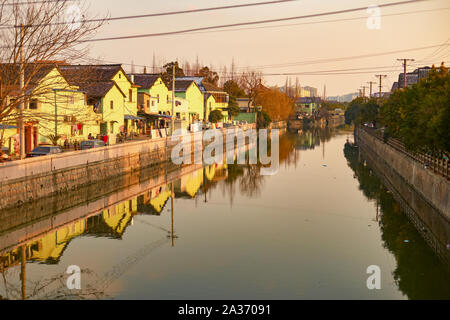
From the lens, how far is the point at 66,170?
31.6 metres

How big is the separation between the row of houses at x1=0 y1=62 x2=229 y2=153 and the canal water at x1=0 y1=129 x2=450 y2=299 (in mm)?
6528

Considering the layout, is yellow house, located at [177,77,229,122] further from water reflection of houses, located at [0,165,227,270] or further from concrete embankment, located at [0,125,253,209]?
Answer: water reflection of houses, located at [0,165,227,270]

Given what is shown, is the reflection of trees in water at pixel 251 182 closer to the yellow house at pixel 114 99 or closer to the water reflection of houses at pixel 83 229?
the water reflection of houses at pixel 83 229

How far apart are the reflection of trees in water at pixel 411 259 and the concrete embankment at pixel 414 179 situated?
5.22ft

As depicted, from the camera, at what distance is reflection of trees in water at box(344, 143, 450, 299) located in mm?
17516

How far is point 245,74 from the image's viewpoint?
392ft

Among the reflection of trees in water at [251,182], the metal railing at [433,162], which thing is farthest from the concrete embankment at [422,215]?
the reflection of trees in water at [251,182]

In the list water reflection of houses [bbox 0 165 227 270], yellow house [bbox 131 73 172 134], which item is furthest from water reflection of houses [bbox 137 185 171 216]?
yellow house [bbox 131 73 172 134]

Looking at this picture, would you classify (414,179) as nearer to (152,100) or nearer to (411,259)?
(411,259)

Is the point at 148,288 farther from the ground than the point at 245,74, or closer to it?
closer to it
